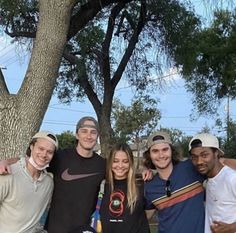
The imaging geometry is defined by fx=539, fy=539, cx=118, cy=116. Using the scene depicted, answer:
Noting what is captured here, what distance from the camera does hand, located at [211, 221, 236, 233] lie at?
4648 mm

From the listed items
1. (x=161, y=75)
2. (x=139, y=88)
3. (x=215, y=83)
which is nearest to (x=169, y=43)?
(x=161, y=75)

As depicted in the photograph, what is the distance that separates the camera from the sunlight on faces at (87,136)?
5375mm

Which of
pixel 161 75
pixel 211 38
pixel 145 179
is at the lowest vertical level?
pixel 145 179

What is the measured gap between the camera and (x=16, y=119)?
759cm

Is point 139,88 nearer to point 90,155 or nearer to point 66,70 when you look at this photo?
point 66,70

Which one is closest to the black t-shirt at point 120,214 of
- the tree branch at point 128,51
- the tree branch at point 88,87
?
the tree branch at point 88,87

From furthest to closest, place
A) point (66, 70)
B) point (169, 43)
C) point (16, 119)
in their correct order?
point (66, 70), point (169, 43), point (16, 119)

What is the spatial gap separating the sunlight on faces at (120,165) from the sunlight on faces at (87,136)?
1.19 feet

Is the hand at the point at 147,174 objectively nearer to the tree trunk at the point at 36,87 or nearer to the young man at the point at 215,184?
the young man at the point at 215,184

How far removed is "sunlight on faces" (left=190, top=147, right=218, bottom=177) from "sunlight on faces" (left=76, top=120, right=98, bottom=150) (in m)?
1.03

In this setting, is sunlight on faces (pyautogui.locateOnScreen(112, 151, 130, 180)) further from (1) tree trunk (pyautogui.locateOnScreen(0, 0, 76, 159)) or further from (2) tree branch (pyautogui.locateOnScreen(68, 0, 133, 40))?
(2) tree branch (pyautogui.locateOnScreen(68, 0, 133, 40))

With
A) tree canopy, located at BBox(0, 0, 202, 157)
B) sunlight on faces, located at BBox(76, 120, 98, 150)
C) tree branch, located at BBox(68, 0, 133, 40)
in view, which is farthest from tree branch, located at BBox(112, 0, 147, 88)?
sunlight on faces, located at BBox(76, 120, 98, 150)

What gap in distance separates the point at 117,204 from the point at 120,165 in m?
0.37

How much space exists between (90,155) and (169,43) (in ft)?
33.2
